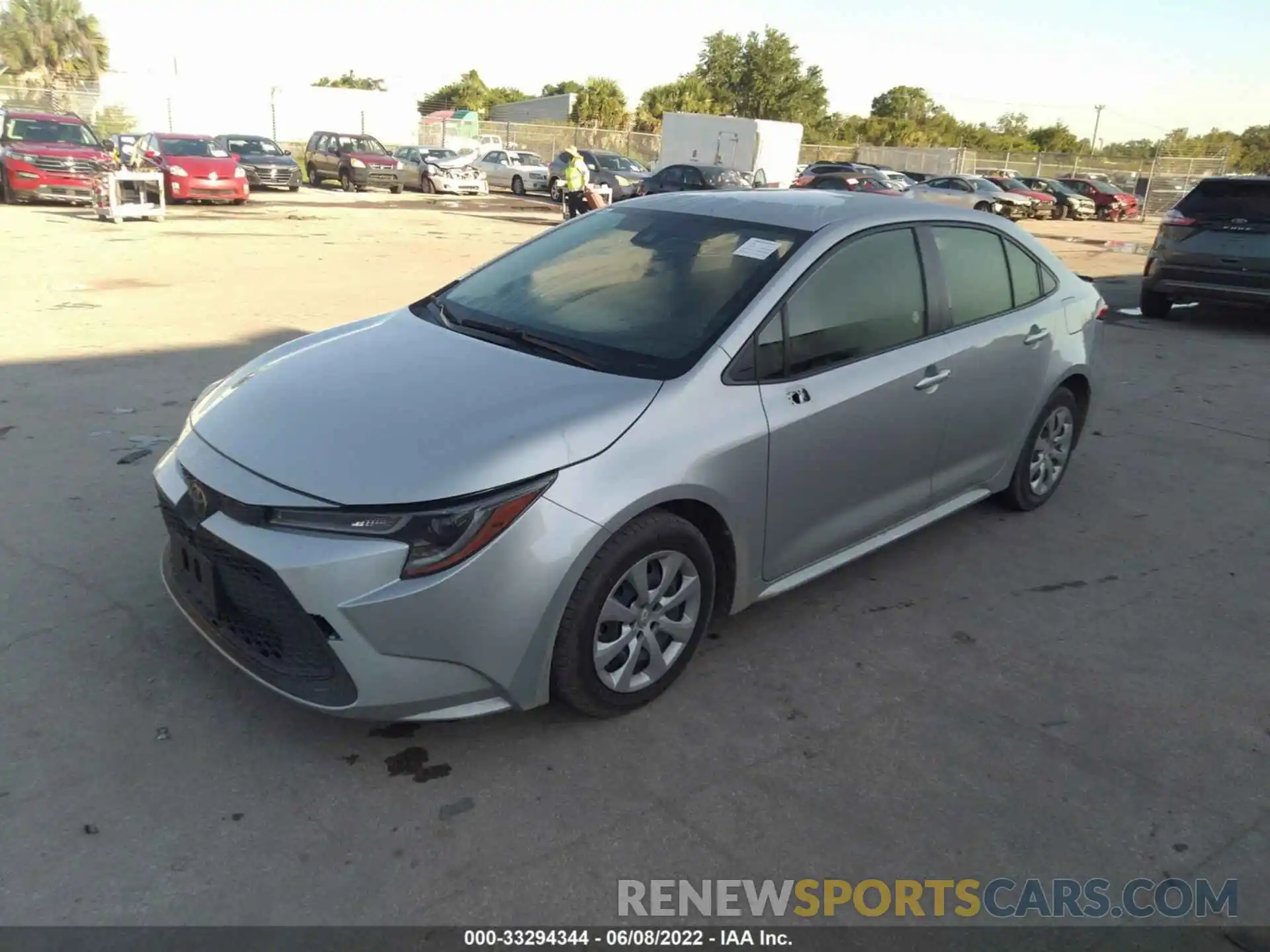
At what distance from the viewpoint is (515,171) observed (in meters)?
31.8

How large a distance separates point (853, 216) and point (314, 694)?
8.94 ft

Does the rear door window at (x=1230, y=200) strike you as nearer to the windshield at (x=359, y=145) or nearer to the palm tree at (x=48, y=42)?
the windshield at (x=359, y=145)

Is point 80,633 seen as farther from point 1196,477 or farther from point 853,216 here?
point 1196,477

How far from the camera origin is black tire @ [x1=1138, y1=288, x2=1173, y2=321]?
11516 mm

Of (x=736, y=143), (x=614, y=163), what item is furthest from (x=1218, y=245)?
(x=736, y=143)

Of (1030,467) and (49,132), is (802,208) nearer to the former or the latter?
(1030,467)

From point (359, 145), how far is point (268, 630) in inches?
1190

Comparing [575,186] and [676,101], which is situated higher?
[676,101]

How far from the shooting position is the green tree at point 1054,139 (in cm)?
7375

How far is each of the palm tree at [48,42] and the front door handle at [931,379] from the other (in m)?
61.7

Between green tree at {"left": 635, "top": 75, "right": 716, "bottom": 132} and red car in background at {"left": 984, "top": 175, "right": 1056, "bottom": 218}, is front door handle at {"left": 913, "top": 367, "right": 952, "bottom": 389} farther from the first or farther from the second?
green tree at {"left": 635, "top": 75, "right": 716, "bottom": 132}

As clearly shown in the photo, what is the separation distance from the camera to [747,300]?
3.45 meters

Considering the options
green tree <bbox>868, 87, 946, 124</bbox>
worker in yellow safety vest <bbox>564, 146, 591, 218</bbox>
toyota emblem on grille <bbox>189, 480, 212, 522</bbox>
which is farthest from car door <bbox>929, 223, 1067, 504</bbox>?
green tree <bbox>868, 87, 946, 124</bbox>

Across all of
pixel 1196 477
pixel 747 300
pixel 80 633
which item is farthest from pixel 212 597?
pixel 1196 477
